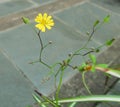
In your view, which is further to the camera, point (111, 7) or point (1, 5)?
point (111, 7)

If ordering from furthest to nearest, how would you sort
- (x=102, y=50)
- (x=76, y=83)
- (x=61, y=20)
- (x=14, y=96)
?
1. (x=61, y=20)
2. (x=102, y=50)
3. (x=76, y=83)
4. (x=14, y=96)

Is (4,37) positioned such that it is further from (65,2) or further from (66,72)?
(65,2)

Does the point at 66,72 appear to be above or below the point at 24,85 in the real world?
below

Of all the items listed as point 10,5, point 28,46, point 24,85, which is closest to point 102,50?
point 28,46

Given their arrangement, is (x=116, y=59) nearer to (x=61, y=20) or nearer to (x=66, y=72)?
(x=66, y=72)

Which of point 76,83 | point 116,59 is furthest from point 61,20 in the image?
point 76,83

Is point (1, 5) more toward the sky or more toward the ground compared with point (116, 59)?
more toward the sky

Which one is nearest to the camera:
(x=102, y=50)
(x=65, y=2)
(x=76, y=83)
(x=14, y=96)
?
(x=14, y=96)

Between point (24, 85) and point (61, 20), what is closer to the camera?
point (24, 85)

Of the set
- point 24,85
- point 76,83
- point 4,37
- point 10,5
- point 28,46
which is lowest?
point 76,83
